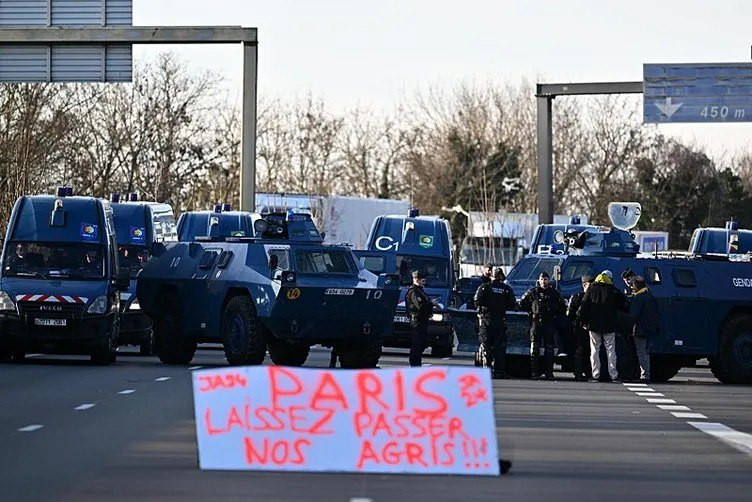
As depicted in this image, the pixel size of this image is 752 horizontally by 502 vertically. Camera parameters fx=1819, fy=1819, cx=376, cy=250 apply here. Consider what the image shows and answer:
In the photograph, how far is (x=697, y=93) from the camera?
42031 mm

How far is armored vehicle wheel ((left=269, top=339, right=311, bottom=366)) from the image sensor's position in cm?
2858

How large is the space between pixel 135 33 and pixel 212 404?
74.0 ft

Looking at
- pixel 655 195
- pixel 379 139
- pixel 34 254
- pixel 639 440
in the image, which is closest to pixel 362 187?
pixel 379 139

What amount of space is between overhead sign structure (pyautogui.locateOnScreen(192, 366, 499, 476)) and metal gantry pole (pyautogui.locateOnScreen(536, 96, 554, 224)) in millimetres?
33238

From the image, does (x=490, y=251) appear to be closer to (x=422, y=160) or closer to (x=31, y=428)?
(x=422, y=160)

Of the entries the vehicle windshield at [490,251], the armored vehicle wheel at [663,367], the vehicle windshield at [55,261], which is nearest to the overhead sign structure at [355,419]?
the vehicle windshield at [55,261]

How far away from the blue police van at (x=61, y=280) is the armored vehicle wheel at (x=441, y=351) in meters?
7.96

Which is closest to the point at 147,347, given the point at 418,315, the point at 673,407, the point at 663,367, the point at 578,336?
the point at 418,315

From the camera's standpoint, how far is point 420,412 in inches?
504

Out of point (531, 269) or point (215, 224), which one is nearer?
point (531, 269)

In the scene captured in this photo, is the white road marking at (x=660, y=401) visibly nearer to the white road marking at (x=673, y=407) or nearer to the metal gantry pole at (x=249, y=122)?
the white road marking at (x=673, y=407)

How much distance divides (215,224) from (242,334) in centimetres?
1215

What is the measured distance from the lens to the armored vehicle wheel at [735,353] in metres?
29.2

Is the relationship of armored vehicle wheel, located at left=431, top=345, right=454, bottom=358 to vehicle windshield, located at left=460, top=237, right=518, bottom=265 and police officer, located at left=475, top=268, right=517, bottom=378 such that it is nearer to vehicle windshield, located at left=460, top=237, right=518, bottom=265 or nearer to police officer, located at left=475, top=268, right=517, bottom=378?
police officer, located at left=475, top=268, right=517, bottom=378
